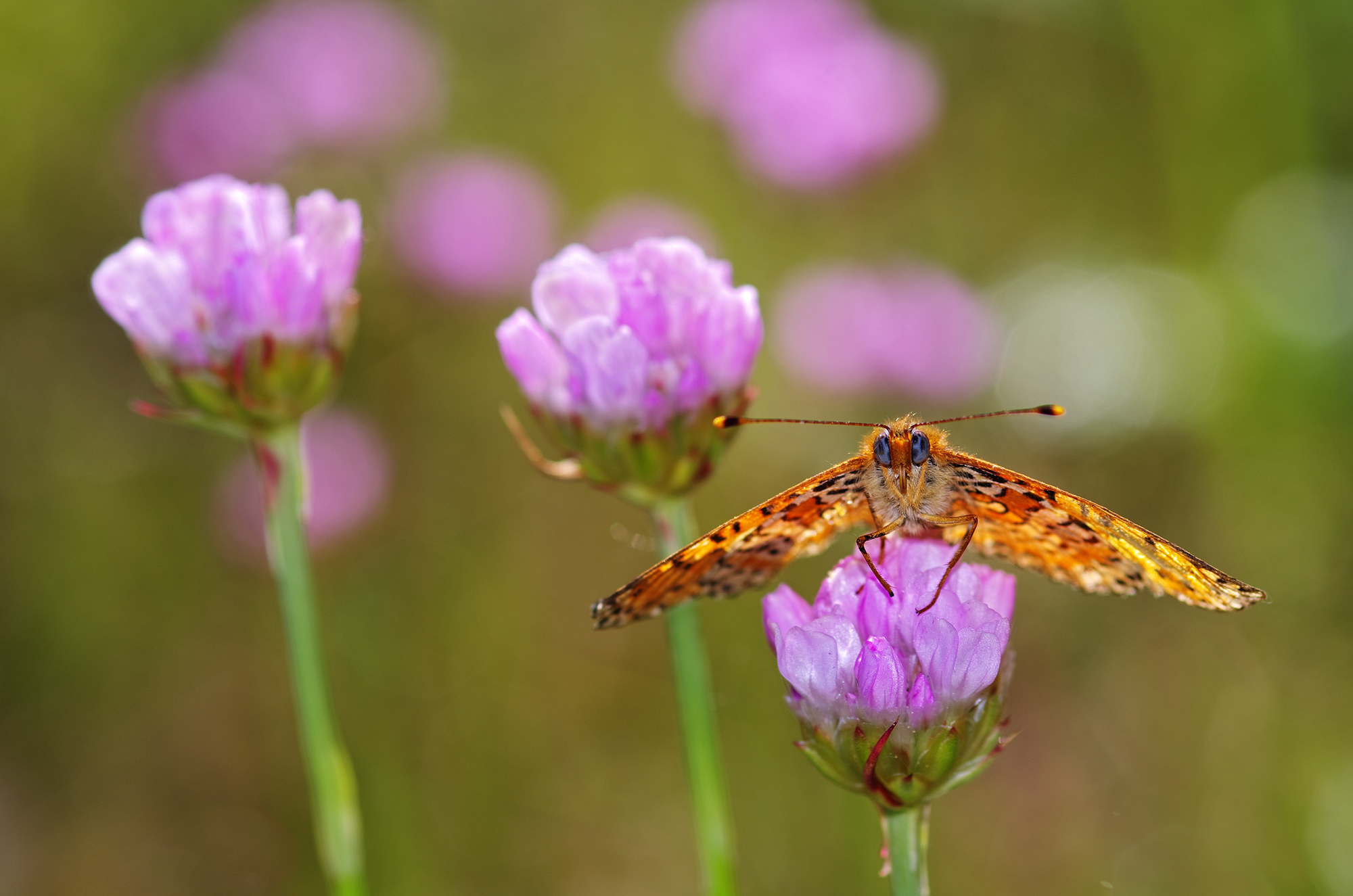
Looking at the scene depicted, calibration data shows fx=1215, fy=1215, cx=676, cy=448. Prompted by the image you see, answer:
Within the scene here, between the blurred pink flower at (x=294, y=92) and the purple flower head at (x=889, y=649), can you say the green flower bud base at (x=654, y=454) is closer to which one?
the purple flower head at (x=889, y=649)

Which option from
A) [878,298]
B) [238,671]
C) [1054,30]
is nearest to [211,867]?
[238,671]

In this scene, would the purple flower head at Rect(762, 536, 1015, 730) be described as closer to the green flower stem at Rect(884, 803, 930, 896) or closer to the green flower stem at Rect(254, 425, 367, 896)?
the green flower stem at Rect(884, 803, 930, 896)

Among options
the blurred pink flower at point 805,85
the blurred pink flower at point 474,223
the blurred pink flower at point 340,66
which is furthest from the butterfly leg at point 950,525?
the blurred pink flower at point 340,66

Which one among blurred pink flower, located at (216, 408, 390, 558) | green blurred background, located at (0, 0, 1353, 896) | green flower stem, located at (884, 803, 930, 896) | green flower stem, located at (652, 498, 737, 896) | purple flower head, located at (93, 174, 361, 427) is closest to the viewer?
green flower stem, located at (884, 803, 930, 896)

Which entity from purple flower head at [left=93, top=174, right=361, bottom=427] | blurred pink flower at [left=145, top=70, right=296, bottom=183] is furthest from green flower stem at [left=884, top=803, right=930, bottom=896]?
blurred pink flower at [left=145, top=70, right=296, bottom=183]

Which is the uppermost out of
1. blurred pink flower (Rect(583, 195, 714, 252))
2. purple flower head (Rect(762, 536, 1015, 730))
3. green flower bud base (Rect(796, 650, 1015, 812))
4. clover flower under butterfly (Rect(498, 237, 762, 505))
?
clover flower under butterfly (Rect(498, 237, 762, 505))

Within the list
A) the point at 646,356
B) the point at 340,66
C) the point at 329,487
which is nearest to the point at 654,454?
the point at 646,356

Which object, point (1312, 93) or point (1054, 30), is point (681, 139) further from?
point (1312, 93)
